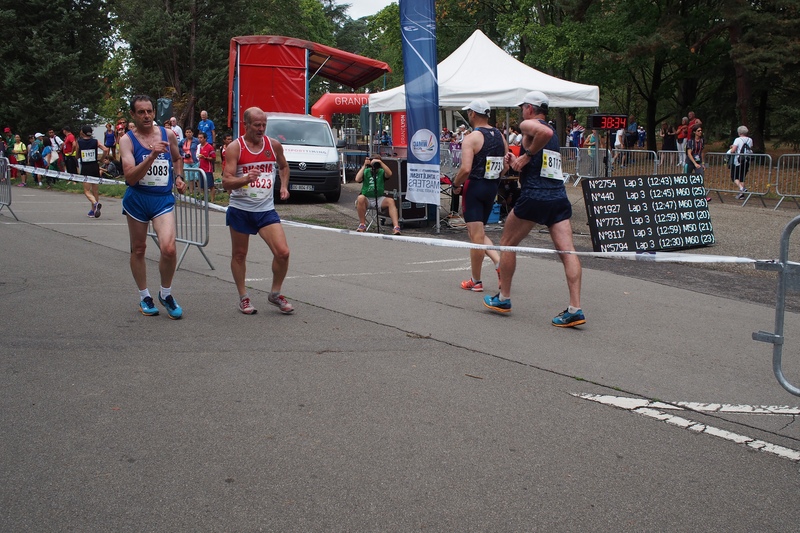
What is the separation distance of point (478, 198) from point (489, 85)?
7704 mm

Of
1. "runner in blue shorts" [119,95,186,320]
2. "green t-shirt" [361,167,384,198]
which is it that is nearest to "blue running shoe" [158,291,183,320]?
"runner in blue shorts" [119,95,186,320]

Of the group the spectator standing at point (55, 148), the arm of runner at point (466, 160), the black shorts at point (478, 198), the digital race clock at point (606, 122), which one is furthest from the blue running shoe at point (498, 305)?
the spectator standing at point (55, 148)

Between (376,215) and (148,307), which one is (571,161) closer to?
(376,215)

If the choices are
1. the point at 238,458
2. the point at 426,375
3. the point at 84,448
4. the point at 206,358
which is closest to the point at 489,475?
the point at 238,458

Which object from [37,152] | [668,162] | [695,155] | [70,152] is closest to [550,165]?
[695,155]

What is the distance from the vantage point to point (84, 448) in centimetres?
413

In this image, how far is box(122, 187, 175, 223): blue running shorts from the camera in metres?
6.87

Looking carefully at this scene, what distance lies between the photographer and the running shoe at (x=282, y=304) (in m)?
7.20

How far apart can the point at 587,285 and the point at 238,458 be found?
5.99 metres

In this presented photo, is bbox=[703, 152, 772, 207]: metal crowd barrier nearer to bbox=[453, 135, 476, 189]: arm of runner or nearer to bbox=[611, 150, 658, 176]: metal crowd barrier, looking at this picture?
bbox=[611, 150, 658, 176]: metal crowd barrier

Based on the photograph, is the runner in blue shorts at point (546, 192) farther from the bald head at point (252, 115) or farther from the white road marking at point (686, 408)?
the bald head at point (252, 115)

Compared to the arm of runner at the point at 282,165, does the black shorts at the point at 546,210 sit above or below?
below

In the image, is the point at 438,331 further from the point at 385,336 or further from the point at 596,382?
the point at 596,382

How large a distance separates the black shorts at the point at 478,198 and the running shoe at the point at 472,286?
773 millimetres
